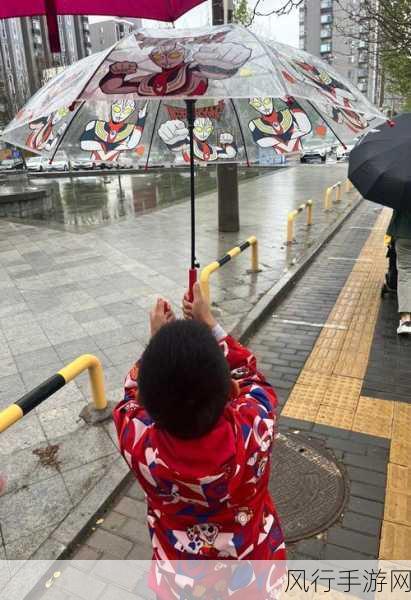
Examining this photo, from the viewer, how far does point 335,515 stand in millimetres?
2953

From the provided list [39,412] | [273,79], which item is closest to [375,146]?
[273,79]

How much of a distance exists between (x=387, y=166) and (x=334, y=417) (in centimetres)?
286

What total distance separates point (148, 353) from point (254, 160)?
2.50 m

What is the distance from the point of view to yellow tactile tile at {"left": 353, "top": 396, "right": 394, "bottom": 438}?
12.3 ft

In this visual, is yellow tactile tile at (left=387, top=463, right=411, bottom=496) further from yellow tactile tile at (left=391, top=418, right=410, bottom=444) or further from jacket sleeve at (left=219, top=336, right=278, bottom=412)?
jacket sleeve at (left=219, top=336, right=278, bottom=412)

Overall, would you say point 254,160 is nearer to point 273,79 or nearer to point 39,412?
point 273,79

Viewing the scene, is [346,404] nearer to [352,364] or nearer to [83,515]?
[352,364]

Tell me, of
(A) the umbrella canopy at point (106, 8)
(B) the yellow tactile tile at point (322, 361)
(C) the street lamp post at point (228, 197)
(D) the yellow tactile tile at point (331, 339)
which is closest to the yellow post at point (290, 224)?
(C) the street lamp post at point (228, 197)

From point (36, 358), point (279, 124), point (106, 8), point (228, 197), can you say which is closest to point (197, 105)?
point (279, 124)

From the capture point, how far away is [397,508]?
117 inches

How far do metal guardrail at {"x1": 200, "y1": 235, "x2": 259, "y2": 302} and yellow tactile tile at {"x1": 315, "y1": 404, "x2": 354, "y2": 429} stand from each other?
1.85 metres

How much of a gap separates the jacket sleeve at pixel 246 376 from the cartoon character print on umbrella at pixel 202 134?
2.09m

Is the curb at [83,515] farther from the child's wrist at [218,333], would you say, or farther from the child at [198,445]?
the child's wrist at [218,333]

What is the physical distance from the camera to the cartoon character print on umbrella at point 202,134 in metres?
3.38
